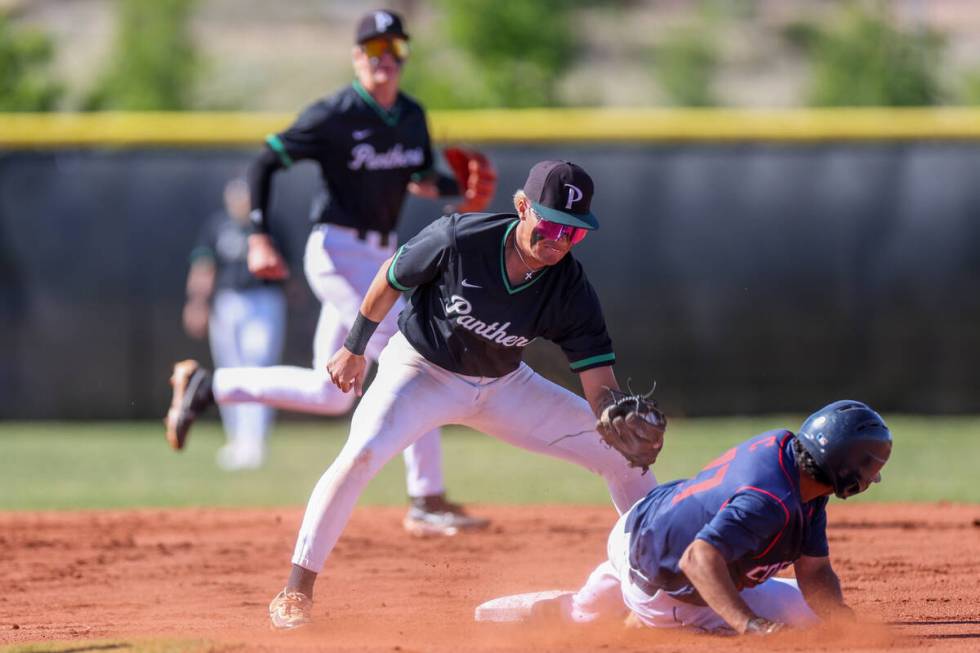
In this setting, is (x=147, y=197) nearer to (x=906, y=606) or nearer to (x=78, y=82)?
(x=906, y=606)

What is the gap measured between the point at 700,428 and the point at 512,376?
7018 millimetres

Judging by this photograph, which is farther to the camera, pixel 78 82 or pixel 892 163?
pixel 78 82

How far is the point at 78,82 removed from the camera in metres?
43.3

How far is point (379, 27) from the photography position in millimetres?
6504

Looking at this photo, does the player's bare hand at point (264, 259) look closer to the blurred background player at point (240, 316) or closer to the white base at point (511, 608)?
the white base at point (511, 608)

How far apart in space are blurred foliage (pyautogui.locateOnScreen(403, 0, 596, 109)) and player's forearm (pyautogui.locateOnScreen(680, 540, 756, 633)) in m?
22.9

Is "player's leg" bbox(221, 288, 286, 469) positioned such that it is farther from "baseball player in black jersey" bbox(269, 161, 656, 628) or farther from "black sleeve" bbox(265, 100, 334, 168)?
"baseball player in black jersey" bbox(269, 161, 656, 628)

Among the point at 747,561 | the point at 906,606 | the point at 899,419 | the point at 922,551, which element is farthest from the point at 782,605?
the point at 899,419

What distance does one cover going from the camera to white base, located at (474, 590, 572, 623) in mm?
4805

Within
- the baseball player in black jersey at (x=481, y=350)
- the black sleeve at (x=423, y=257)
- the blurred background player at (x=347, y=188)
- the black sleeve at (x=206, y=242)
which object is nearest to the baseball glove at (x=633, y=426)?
the baseball player in black jersey at (x=481, y=350)

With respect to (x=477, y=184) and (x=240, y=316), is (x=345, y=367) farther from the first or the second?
(x=240, y=316)

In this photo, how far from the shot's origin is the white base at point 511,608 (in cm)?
480

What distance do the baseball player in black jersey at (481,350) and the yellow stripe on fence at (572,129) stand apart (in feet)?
23.2

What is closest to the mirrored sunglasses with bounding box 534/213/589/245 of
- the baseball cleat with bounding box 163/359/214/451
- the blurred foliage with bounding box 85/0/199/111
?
the baseball cleat with bounding box 163/359/214/451
